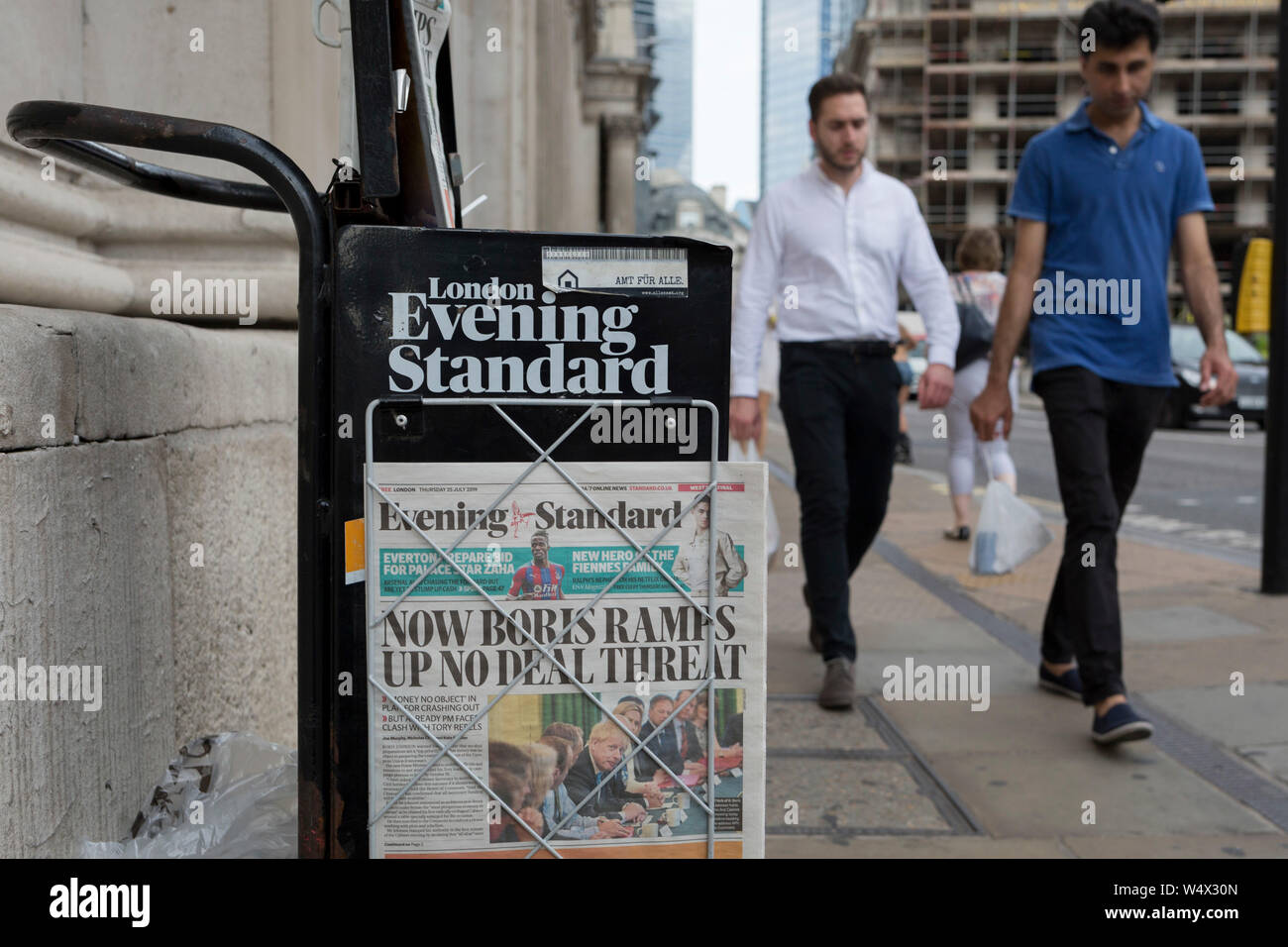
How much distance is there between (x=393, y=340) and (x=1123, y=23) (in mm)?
3086

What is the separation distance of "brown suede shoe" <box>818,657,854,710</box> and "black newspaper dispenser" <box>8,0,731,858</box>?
2.61 metres

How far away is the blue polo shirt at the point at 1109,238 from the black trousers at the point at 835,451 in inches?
22.1

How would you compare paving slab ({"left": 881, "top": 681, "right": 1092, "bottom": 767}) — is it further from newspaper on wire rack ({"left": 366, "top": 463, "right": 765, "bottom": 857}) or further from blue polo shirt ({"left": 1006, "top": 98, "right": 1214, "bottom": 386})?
newspaper on wire rack ({"left": 366, "top": 463, "right": 765, "bottom": 857})

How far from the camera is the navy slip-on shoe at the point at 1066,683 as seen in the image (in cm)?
420

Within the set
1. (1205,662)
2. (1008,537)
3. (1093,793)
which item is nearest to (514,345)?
(1093,793)

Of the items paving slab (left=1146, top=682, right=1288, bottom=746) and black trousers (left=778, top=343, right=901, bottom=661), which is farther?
black trousers (left=778, top=343, right=901, bottom=661)

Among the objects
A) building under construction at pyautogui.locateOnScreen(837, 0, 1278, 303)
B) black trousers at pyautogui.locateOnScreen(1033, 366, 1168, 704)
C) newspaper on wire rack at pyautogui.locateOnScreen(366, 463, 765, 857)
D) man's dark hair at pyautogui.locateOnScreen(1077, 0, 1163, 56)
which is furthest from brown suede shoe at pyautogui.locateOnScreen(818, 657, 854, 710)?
building under construction at pyautogui.locateOnScreen(837, 0, 1278, 303)

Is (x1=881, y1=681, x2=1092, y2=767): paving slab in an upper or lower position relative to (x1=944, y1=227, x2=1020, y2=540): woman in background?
lower

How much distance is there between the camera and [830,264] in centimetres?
434

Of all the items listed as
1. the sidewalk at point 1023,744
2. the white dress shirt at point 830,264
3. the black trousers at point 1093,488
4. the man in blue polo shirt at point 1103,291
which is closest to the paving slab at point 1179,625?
the sidewalk at point 1023,744

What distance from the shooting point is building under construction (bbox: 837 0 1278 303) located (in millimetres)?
79500

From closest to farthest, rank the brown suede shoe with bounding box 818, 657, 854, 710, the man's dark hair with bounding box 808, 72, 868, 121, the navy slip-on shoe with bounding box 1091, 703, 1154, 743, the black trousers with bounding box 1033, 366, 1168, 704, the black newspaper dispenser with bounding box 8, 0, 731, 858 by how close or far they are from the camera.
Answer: the black newspaper dispenser with bounding box 8, 0, 731, 858 < the navy slip-on shoe with bounding box 1091, 703, 1154, 743 < the black trousers with bounding box 1033, 366, 1168, 704 < the brown suede shoe with bounding box 818, 657, 854, 710 < the man's dark hair with bounding box 808, 72, 868, 121

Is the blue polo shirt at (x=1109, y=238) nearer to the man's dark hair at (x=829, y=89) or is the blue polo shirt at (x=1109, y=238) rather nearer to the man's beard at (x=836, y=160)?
the man's beard at (x=836, y=160)
